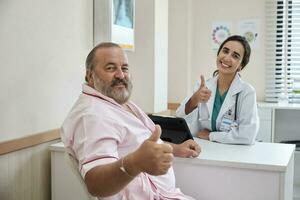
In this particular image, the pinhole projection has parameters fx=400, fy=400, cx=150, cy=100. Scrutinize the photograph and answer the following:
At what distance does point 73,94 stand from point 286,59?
102 inches

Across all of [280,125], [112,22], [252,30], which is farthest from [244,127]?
[252,30]

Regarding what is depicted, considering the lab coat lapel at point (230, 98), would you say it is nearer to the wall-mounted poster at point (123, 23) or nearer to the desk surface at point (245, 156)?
the desk surface at point (245, 156)

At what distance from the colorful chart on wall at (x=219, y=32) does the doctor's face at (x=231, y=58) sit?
1876 mm

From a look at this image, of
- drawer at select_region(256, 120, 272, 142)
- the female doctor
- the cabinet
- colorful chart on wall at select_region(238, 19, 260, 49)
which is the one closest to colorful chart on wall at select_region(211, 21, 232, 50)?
colorful chart on wall at select_region(238, 19, 260, 49)

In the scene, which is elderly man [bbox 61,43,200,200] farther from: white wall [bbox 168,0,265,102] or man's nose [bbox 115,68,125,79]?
white wall [bbox 168,0,265,102]

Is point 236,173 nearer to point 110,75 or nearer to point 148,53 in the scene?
point 110,75

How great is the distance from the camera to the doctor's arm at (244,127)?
7.29 feet

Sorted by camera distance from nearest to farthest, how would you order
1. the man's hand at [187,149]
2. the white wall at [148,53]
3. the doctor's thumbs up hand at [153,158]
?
1. the doctor's thumbs up hand at [153,158]
2. the man's hand at [187,149]
3. the white wall at [148,53]

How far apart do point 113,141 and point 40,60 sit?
95cm

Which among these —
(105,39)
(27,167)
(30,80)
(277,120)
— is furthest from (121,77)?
(277,120)

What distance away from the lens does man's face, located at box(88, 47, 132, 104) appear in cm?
157

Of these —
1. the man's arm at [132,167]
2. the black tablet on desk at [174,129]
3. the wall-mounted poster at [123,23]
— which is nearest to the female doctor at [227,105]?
the black tablet on desk at [174,129]

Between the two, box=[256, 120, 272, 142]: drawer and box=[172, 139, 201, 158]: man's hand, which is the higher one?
box=[172, 139, 201, 158]: man's hand

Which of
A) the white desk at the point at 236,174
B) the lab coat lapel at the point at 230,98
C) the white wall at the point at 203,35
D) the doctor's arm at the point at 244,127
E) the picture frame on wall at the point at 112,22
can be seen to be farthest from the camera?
the white wall at the point at 203,35
